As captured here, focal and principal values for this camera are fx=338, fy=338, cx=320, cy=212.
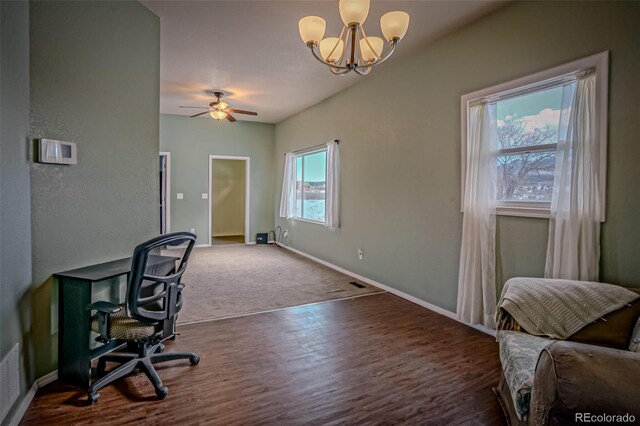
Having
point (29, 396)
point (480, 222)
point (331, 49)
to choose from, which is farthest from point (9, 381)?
point (480, 222)

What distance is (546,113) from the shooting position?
2.66 metres

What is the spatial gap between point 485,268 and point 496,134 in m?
1.17

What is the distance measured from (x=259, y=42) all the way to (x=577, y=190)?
10.5ft

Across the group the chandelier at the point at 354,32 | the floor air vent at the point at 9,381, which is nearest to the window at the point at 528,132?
the chandelier at the point at 354,32

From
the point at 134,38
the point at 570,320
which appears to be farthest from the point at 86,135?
the point at 570,320

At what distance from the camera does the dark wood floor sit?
1.90m

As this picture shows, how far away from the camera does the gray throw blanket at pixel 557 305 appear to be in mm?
1849

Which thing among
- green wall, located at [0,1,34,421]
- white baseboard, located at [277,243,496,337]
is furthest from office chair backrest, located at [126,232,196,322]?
white baseboard, located at [277,243,496,337]

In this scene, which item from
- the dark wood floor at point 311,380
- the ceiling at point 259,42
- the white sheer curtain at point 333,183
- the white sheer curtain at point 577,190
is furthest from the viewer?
the white sheer curtain at point 333,183

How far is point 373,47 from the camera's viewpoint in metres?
2.40

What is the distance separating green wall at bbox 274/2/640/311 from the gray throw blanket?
1.44 feet

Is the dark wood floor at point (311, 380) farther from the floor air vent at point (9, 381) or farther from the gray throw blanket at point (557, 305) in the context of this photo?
the gray throw blanket at point (557, 305)

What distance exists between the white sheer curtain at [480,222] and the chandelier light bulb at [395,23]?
1.25 meters

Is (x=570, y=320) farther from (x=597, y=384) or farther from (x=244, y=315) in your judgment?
(x=244, y=315)
